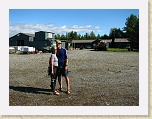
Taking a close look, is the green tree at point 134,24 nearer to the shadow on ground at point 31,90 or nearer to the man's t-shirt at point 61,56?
the man's t-shirt at point 61,56

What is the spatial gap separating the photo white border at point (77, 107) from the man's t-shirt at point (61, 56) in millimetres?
1113

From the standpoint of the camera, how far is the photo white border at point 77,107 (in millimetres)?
4371

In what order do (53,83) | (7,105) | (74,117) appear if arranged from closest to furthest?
1. (74,117)
2. (7,105)
3. (53,83)

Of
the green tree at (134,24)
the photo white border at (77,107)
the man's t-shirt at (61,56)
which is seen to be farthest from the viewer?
the green tree at (134,24)

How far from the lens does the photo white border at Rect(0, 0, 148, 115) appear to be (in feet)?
14.3

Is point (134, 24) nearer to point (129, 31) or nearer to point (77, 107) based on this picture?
point (77, 107)

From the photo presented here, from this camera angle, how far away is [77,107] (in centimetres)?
440

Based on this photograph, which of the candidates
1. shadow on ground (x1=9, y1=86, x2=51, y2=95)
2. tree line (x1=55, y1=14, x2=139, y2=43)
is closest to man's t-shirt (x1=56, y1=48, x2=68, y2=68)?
shadow on ground (x1=9, y1=86, x2=51, y2=95)

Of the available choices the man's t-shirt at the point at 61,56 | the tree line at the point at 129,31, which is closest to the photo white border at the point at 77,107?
the tree line at the point at 129,31
